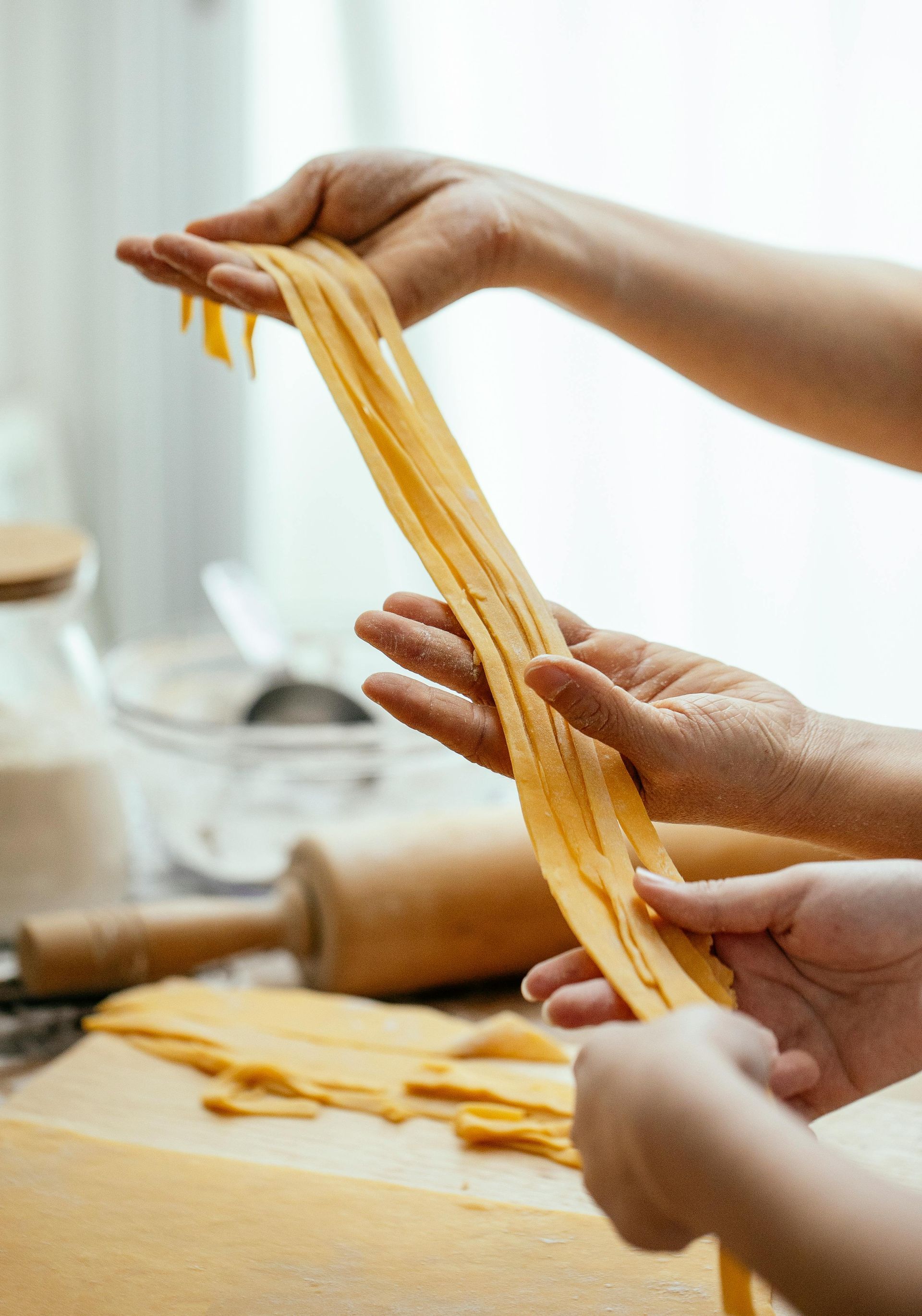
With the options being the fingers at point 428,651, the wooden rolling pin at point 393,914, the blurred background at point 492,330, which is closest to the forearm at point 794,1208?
the fingers at point 428,651

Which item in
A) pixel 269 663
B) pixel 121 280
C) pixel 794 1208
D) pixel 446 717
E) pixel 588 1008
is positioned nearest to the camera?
pixel 794 1208

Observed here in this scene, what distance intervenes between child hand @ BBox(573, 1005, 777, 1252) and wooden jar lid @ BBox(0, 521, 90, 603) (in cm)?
78

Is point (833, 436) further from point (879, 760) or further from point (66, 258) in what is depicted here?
point (66, 258)

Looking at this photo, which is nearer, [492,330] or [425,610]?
[425,610]

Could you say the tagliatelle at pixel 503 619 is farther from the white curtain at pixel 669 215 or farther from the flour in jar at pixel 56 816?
the white curtain at pixel 669 215

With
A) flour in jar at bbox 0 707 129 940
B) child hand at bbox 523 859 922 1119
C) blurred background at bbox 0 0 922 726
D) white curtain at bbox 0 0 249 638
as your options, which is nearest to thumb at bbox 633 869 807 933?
child hand at bbox 523 859 922 1119

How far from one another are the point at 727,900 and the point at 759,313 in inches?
25.0

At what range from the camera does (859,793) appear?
2.69 feet

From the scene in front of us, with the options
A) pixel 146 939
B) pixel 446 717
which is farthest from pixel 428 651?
pixel 146 939

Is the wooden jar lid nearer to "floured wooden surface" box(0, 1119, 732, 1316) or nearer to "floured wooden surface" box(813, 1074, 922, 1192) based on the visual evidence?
"floured wooden surface" box(0, 1119, 732, 1316)

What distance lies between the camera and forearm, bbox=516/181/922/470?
1.12 meters

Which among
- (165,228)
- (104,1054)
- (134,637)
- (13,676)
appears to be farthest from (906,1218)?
(165,228)

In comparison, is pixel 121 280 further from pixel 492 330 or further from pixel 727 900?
pixel 727 900

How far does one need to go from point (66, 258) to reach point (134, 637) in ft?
3.16
